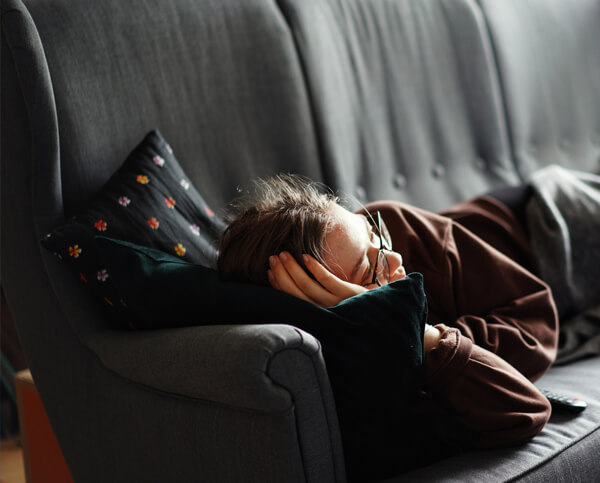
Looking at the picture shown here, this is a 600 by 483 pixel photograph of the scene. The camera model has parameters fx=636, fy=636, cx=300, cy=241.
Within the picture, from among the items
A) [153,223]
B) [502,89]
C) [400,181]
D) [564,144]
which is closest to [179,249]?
[153,223]

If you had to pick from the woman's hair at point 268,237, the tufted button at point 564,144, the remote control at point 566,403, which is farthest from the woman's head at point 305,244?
the tufted button at point 564,144

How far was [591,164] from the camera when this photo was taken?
2375 millimetres

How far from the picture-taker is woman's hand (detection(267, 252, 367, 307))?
951mm

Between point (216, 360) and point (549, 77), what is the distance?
6.33 feet

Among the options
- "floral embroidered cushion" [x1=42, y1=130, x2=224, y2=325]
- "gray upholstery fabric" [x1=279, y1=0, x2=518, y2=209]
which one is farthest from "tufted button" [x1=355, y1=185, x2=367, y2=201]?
"floral embroidered cushion" [x1=42, y1=130, x2=224, y2=325]

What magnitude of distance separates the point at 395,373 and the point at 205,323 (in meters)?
0.30

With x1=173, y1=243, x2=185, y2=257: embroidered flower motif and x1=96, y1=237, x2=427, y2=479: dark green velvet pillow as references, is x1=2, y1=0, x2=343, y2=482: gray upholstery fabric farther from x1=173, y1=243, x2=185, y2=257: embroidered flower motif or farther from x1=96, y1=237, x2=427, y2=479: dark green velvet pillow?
x1=173, y1=243, x2=185, y2=257: embroidered flower motif

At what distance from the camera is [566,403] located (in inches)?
42.4

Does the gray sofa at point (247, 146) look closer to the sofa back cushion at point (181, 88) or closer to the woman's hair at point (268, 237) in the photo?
the sofa back cushion at point (181, 88)

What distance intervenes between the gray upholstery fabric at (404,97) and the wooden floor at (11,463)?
1293mm

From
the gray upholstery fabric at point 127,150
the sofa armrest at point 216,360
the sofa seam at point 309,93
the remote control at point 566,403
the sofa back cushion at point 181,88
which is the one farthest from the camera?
the sofa seam at point 309,93

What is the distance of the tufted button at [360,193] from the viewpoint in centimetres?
175

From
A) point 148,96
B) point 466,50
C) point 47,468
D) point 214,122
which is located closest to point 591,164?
point 466,50

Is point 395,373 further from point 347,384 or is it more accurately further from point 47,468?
point 47,468
